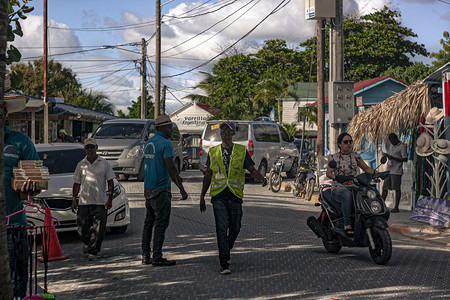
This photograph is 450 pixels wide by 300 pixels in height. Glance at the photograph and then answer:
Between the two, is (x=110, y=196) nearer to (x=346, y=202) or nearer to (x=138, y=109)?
(x=346, y=202)

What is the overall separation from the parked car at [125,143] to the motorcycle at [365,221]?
11.9 metres

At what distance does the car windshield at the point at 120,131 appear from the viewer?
20.9 meters

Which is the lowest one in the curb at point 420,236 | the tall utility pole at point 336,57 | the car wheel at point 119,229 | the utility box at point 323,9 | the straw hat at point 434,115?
the curb at point 420,236

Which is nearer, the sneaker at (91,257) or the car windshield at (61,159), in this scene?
the sneaker at (91,257)

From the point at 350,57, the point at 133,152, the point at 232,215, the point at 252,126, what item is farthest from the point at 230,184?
the point at 350,57

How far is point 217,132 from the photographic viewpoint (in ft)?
72.1

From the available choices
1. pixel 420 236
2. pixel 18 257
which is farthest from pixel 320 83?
pixel 18 257

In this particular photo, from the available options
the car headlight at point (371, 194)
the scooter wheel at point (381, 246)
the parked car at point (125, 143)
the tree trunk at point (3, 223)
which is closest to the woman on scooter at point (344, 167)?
the car headlight at point (371, 194)

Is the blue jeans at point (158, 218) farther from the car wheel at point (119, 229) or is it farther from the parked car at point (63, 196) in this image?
the car wheel at point (119, 229)

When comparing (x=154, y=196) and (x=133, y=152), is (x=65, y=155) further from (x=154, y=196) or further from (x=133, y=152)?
(x=133, y=152)

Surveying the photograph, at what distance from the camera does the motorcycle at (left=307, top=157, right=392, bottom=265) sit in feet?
26.2

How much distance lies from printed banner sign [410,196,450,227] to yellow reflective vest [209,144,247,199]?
→ 221 inches

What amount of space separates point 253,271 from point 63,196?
12.1 feet

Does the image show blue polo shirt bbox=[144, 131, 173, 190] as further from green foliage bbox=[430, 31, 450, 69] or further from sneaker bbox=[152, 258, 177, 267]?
green foliage bbox=[430, 31, 450, 69]
